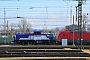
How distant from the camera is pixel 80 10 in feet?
98.3

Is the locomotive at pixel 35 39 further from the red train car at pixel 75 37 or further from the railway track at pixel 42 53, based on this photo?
the railway track at pixel 42 53

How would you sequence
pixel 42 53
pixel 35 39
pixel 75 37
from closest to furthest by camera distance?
pixel 42 53 < pixel 75 37 < pixel 35 39

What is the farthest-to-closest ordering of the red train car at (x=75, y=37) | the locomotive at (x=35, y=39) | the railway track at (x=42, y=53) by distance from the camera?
the locomotive at (x=35, y=39)
the red train car at (x=75, y=37)
the railway track at (x=42, y=53)

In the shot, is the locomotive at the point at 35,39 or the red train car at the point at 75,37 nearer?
the red train car at the point at 75,37

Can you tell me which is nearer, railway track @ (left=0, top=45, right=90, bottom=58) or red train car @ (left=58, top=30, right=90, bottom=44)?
railway track @ (left=0, top=45, right=90, bottom=58)

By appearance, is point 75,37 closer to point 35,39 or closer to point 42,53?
point 35,39

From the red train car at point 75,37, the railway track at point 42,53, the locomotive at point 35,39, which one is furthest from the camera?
the locomotive at point 35,39

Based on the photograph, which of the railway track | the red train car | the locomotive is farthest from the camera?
the locomotive

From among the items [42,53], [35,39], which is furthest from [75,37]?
[42,53]

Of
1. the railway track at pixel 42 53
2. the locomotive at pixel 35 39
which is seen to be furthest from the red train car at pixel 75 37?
the railway track at pixel 42 53

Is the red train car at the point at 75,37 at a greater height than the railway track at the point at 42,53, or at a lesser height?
greater

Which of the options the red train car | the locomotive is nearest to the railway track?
the red train car

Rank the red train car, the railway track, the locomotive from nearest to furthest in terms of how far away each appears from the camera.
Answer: the railway track → the red train car → the locomotive

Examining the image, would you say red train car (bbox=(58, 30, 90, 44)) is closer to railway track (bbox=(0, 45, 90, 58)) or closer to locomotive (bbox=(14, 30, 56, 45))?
locomotive (bbox=(14, 30, 56, 45))
